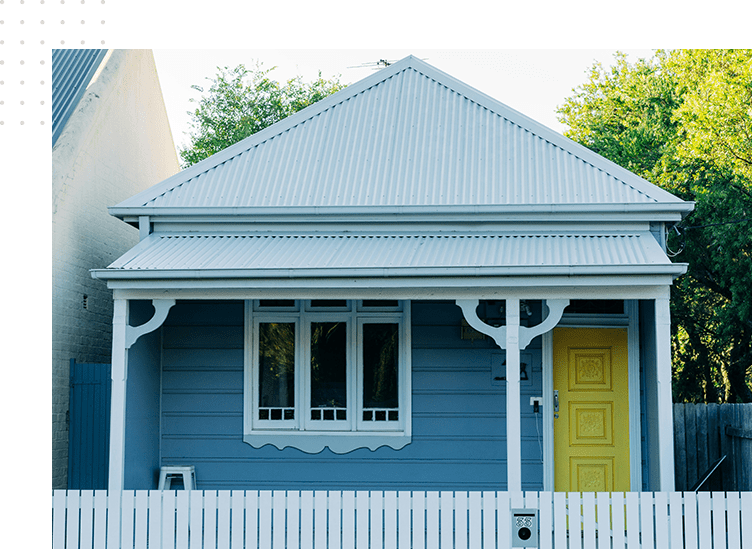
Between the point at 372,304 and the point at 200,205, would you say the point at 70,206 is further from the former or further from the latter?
the point at 372,304

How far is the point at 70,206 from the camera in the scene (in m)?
10.7

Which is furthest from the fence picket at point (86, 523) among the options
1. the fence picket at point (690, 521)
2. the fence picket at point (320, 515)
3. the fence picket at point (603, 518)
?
the fence picket at point (690, 521)

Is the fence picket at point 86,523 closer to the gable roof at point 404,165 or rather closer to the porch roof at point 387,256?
the porch roof at point 387,256

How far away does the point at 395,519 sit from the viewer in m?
6.79

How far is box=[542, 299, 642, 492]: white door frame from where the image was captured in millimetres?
9688

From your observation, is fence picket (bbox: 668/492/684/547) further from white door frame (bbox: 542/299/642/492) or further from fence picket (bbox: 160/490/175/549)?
fence picket (bbox: 160/490/175/549)

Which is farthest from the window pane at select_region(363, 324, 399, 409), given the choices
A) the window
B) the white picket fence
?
the white picket fence

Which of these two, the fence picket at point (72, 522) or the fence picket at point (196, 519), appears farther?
the fence picket at point (72, 522)

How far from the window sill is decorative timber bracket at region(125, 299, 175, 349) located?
2.02 meters

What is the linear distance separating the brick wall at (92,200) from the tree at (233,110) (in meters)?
14.6

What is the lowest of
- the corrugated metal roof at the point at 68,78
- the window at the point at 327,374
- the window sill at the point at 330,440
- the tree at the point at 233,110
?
the window sill at the point at 330,440

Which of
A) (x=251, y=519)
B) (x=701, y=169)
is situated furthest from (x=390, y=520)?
(x=701, y=169)

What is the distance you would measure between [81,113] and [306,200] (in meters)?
3.60

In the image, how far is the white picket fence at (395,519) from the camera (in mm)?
6703
